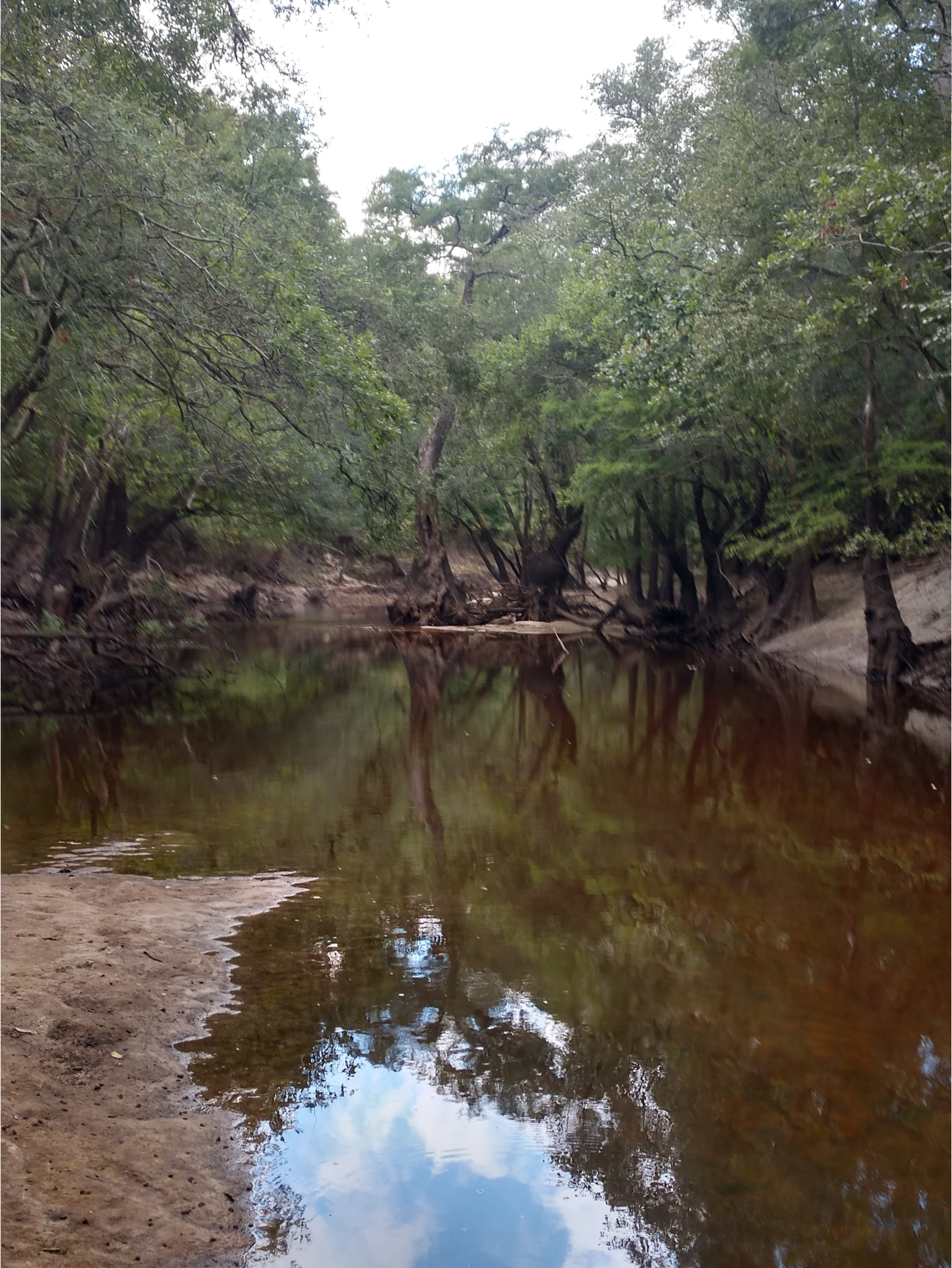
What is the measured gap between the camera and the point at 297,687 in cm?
1886

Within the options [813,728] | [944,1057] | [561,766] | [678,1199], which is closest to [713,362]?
[813,728]

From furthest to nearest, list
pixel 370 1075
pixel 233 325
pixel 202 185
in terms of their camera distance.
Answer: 1. pixel 202 185
2. pixel 233 325
3. pixel 370 1075

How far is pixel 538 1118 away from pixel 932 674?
607 inches

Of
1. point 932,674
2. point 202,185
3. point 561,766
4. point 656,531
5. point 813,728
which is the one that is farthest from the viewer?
point 656,531

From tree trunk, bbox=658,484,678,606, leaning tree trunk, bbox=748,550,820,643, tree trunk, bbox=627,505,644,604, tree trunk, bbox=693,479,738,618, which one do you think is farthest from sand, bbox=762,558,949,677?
tree trunk, bbox=627,505,644,604

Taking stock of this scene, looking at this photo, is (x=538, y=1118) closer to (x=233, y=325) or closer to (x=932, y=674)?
(x=233, y=325)

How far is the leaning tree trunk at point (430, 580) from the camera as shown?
31688mm

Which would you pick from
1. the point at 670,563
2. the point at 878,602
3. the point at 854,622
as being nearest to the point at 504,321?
the point at 670,563

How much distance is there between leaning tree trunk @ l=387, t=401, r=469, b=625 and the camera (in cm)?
3169

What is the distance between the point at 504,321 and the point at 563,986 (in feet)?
88.7

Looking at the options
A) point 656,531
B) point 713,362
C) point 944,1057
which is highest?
point 713,362

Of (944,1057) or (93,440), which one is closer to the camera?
(944,1057)

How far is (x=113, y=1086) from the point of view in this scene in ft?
13.8

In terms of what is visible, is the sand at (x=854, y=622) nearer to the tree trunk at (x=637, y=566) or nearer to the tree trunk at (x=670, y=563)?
the tree trunk at (x=670, y=563)
